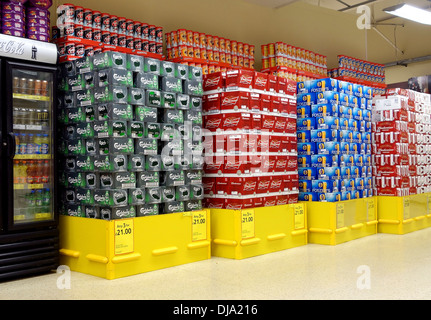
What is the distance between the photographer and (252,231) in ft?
17.4

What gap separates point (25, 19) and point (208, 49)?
295 cm

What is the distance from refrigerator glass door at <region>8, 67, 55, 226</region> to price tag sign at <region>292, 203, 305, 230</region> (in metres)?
2.94

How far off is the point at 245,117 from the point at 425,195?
13.4ft

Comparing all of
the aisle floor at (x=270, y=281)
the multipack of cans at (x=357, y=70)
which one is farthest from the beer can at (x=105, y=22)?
the multipack of cans at (x=357, y=70)

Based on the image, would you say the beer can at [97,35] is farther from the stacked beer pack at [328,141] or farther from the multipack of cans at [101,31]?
the stacked beer pack at [328,141]

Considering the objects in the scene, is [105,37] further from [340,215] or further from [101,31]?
[340,215]

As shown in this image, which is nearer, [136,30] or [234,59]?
[136,30]

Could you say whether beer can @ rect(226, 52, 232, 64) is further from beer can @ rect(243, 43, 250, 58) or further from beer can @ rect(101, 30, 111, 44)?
beer can @ rect(101, 30, 111, 44)

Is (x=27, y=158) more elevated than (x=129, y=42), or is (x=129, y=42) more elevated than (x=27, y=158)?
(x=129, y=42)

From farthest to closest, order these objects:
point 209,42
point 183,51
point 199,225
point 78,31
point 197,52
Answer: point 209,42 → point 197,52 → point 183,51 → point 78,31 → point 199,225

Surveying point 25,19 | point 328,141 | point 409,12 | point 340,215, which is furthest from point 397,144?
point 25,19

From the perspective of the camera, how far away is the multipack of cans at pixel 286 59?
788cm
